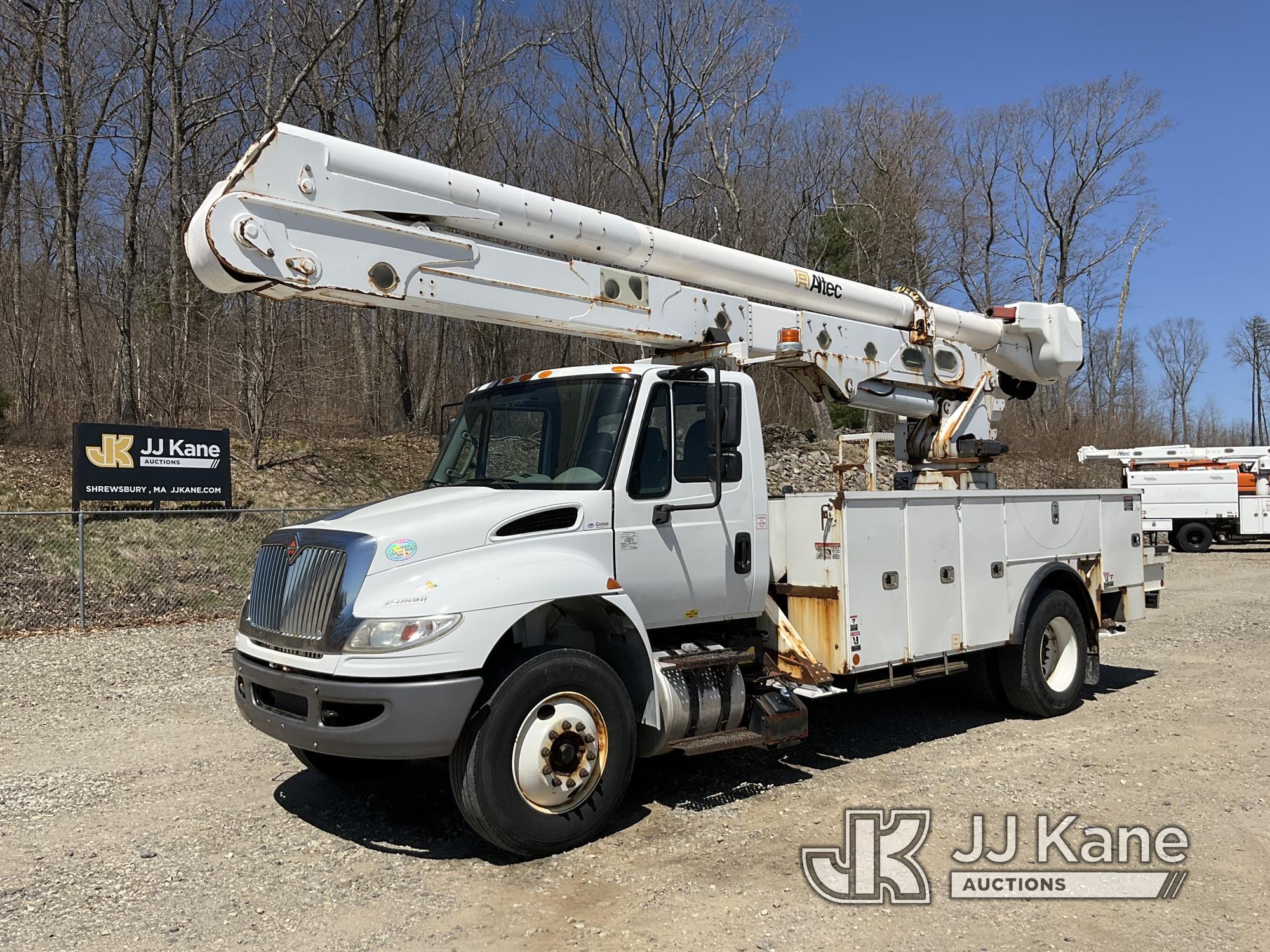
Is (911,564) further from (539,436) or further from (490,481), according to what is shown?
(490,481)

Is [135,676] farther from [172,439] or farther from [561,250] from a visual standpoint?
[561,250]

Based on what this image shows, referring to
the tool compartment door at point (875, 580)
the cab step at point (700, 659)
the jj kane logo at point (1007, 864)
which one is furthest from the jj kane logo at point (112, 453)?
the jj kane logo at point (1007, 864)

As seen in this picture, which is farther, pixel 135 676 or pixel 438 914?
pixel 135 676

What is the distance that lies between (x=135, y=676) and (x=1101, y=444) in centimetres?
3879

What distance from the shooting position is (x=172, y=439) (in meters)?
15.1

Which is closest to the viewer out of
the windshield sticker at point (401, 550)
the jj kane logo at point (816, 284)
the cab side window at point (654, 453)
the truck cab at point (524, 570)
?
the truck cab at point (524, 570)

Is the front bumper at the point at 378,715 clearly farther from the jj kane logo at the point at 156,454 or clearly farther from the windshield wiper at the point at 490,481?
the jj kane logo at the point at 156,454

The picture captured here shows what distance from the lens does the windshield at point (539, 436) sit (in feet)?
19.2

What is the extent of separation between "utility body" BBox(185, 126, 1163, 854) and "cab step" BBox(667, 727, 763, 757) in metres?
0.02

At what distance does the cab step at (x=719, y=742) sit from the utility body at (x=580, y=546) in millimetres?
16

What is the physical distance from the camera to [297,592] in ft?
17.3

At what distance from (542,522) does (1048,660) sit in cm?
525


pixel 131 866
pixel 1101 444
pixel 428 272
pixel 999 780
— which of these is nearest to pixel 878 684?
pixel 999 780

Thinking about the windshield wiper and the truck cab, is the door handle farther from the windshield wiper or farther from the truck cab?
the windshield wiper
